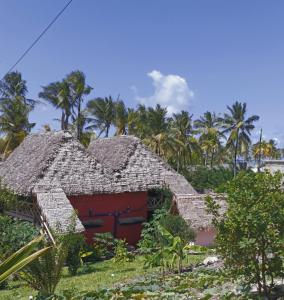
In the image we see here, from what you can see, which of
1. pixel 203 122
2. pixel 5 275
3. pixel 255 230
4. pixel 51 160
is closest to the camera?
pixel 5 275

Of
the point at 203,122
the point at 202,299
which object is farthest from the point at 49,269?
the point at 203,122

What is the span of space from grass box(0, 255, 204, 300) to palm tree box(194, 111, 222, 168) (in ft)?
127

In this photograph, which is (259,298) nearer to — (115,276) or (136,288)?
(136,288)

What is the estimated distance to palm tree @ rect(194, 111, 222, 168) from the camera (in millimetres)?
54166

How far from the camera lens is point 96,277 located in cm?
1278

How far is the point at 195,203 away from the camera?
67.1 ft

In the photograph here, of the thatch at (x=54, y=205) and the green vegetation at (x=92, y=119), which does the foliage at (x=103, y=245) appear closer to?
the thatch at (x=54, y=205)

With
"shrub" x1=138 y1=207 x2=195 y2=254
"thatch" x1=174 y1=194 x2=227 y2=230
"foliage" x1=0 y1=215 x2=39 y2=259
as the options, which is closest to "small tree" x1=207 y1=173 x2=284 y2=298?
"shrub" x1=138 y1=207 x2=195 y2=254

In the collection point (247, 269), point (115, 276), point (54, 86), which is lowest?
point (115, 276)

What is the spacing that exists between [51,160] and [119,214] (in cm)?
392

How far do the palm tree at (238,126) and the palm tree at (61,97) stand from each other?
67.5 ft

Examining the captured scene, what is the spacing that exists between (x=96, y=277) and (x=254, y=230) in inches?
304

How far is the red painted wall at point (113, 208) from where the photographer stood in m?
19.9

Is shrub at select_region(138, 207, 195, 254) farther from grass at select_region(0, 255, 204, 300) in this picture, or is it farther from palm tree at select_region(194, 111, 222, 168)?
palm tree at select_region(194, 111, 222, 168)
